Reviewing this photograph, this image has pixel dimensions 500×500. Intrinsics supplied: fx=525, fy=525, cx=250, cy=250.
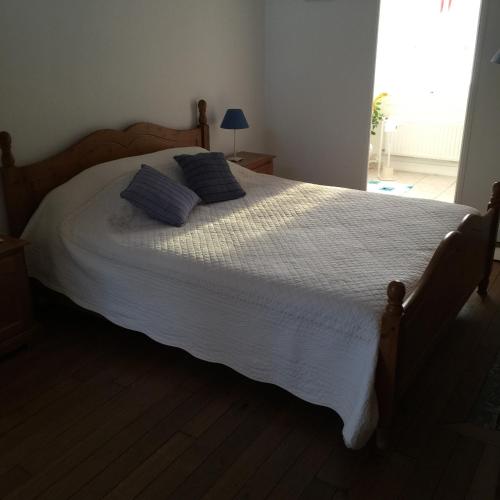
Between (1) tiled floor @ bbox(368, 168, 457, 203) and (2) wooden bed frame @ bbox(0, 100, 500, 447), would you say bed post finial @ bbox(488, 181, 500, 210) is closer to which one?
(2) wooden bed frame @ bbox(0, 100, 500, 447)

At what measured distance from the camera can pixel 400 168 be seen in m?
6.21

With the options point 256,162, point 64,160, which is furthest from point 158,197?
point 256,162

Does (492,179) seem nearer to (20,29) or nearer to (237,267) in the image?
(237,267)

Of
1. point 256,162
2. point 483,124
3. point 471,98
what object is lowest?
point 256,162

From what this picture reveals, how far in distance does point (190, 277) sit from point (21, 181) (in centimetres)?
117

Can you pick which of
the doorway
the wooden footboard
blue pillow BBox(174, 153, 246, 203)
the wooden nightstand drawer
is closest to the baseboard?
the doorway

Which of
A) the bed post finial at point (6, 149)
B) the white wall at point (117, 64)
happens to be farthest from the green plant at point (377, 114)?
the bed post finial at point (6, 149)

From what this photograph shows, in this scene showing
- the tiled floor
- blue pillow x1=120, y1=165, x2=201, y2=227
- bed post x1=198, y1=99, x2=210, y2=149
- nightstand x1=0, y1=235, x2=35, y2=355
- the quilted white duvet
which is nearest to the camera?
the quilted white duvet

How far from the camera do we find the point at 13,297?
253 centimetres

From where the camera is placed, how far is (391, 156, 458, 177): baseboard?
5887 mm

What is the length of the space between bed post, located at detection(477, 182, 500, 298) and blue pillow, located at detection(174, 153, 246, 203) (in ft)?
4.75

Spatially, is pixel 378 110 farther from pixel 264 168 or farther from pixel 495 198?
pixel 495 198

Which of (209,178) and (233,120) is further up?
(233,120)

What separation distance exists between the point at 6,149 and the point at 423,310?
A: 215 centimetres
